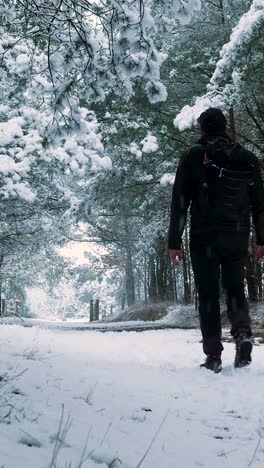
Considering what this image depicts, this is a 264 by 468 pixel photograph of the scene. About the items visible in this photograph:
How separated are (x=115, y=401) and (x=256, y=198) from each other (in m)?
2.32

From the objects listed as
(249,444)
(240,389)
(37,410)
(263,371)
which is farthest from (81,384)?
(263,371)

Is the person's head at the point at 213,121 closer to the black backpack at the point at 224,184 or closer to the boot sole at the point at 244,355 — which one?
the black backpack at the point at 224,184

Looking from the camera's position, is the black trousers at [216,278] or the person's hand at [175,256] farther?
the person's hand at [175,256]

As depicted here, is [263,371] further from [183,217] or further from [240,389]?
[183,217]

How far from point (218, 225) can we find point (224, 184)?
38 centimetres

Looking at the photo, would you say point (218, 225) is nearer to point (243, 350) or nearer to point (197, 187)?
point (197, 187)

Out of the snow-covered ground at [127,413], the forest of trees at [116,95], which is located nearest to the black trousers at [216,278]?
the snow-covered ground at [127,413]

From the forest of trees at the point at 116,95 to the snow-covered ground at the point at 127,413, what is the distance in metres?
2.33

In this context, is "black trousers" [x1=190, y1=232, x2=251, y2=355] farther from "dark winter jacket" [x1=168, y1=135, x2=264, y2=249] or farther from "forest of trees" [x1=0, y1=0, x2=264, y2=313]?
"forest of trees" [x1=0, y1=0, x2=264, y2=313]

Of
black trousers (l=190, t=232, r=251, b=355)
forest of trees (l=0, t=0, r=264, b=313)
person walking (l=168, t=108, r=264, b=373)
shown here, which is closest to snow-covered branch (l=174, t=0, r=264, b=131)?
forest of trees (l=0, t=0, r=264, b=313)

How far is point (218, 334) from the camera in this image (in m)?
4.15

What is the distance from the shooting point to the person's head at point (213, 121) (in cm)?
437

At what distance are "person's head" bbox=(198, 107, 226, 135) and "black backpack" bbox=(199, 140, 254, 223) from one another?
243mm

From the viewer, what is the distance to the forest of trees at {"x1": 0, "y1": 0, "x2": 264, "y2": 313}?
4008 mm
